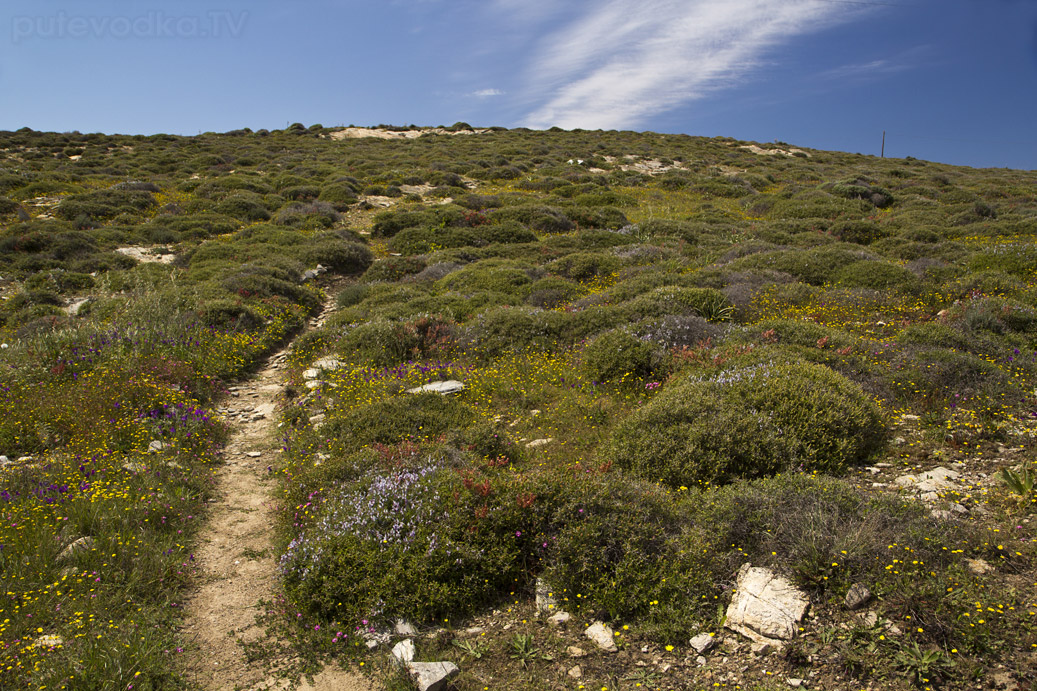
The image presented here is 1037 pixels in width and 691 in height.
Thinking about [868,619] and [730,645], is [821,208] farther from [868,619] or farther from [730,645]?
[730,645]

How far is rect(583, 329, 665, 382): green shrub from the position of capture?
8.92 meters

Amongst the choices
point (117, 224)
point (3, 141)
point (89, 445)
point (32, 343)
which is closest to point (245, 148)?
point (3, 141)

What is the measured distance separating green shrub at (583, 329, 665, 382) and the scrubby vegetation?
0.06 meters

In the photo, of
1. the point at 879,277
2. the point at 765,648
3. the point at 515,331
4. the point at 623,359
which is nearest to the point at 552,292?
the point at 515,331

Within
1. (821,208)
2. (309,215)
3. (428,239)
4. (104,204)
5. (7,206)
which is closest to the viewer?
(428,239)

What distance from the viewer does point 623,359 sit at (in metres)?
8.98

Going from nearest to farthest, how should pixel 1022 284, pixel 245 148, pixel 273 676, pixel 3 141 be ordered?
1. pixel 273 676
2. pixel 1022 284
3. pixel 3 141
4. pixel 245 148

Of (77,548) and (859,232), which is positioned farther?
(859,232)

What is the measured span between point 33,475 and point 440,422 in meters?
4.70

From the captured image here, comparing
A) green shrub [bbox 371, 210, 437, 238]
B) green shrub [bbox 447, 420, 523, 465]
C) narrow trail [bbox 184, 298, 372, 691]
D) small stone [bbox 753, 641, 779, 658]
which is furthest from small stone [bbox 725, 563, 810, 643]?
green shrub [bbox 371, 210, 437, 238]

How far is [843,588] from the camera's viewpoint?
401 cm

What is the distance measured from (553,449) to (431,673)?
12.3 feet

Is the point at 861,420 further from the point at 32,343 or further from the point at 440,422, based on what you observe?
the point at 32,343

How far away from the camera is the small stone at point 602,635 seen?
161 inches
